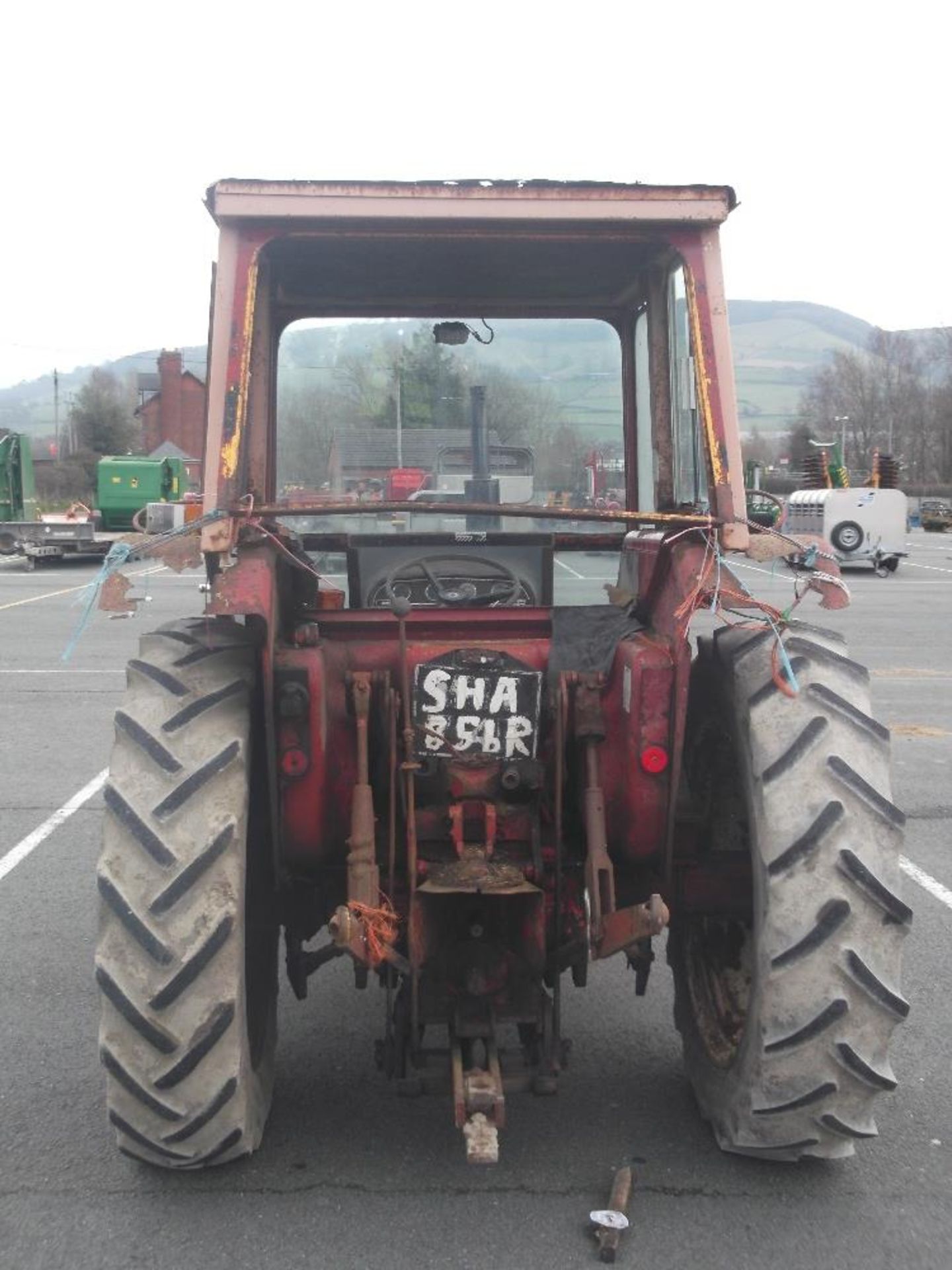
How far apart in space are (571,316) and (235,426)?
62.8 inches

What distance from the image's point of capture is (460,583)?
478 centimetres

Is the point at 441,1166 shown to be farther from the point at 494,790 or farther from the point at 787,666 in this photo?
the point at 787,666

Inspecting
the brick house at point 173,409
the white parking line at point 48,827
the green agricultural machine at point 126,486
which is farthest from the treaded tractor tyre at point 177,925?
the brick house at point 173,409

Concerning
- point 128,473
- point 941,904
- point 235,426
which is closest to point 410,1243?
point 235,426

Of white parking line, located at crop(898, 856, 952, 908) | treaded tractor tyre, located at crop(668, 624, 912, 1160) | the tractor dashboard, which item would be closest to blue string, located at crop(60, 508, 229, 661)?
the tractor dashboard

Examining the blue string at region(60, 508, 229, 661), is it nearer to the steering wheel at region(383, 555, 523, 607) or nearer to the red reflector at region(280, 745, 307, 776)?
the red reflector at region(280, 745, 307, 776)

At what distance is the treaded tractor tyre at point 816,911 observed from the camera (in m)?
3.26

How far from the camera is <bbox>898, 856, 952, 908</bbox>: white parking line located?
242 inches

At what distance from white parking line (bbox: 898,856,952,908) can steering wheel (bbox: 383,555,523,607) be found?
2477mm

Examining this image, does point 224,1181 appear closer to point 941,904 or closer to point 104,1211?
point 104,1211

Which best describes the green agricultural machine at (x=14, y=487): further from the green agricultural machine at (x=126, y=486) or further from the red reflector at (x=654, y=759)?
the red reflector at (x=654, y=759)

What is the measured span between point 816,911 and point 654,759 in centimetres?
61

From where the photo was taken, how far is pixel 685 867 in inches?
155

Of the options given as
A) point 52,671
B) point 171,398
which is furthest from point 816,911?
point 171,398
